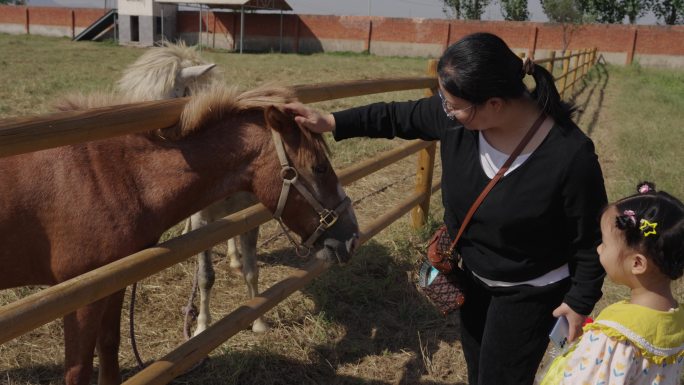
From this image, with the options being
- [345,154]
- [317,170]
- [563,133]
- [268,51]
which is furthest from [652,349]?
[268,51]

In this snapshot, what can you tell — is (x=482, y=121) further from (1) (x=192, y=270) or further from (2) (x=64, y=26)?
(2) (x=64, y=26)

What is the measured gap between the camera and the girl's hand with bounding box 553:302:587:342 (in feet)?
6.46

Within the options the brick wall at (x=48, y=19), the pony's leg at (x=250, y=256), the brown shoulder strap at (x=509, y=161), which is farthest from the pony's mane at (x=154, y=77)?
the brick wall at (x=48, y=19)

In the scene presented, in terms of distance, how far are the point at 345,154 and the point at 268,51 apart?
28366 mm

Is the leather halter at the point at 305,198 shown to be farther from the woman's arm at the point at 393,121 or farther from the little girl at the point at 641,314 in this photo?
the little girl at the point at 641,314

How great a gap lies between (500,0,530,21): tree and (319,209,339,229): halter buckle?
50751 mm

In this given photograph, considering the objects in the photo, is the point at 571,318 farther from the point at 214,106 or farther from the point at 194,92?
the point at 194,92

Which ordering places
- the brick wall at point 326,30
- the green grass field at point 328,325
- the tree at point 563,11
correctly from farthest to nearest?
the tree at point 563,11, the brick wall at point 326,30, the green grass field at point 328,325

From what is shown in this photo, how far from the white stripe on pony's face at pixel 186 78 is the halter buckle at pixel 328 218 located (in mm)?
1881

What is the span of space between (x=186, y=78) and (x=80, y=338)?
81.4 inches

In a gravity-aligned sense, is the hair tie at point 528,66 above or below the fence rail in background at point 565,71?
above

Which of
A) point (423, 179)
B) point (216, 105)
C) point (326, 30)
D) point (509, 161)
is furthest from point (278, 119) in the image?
point (326, 30)

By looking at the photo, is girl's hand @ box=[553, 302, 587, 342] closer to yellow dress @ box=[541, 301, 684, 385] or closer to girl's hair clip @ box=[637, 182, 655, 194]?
yellow dress @ box=[541, 301, 684, 385]

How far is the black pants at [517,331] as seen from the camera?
6.92 feet
